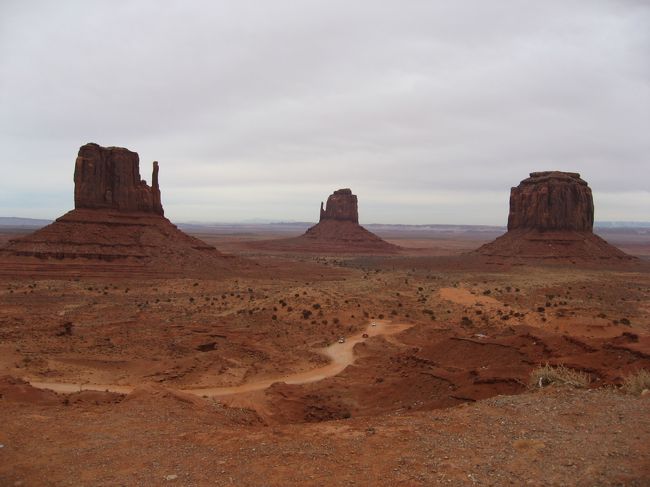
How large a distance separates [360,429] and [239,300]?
85.1 feet

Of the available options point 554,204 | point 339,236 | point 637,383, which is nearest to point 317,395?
point 637,383

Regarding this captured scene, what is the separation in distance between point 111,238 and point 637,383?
178 ft

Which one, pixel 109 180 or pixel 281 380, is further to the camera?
pixel 109 180

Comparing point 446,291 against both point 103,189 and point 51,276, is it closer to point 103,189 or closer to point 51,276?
point 51,276

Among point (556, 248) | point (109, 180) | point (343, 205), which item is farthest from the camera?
point (343, 205)

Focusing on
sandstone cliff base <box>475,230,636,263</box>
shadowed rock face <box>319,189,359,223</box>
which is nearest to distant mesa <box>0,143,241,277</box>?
sandstone cliff base <box>475,230,636,263</box>

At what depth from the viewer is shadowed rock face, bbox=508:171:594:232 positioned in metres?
75.5

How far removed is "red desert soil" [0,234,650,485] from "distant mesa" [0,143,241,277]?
48.4 feet

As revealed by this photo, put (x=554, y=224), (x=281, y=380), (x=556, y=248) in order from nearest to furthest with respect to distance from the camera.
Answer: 1. (x=281, y=380)
2. (x=556, y=248)
3. (x=554, y=224)

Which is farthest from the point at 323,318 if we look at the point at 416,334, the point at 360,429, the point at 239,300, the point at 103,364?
the point at 360,429

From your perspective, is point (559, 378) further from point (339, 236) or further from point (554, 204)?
point (339, 236)

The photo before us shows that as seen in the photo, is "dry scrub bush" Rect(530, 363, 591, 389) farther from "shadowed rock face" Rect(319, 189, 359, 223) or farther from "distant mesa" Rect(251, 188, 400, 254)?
"shadowed rock face" Rect(319, 189, 359, 223)

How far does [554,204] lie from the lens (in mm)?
75500

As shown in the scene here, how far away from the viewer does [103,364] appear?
19.8 metres
